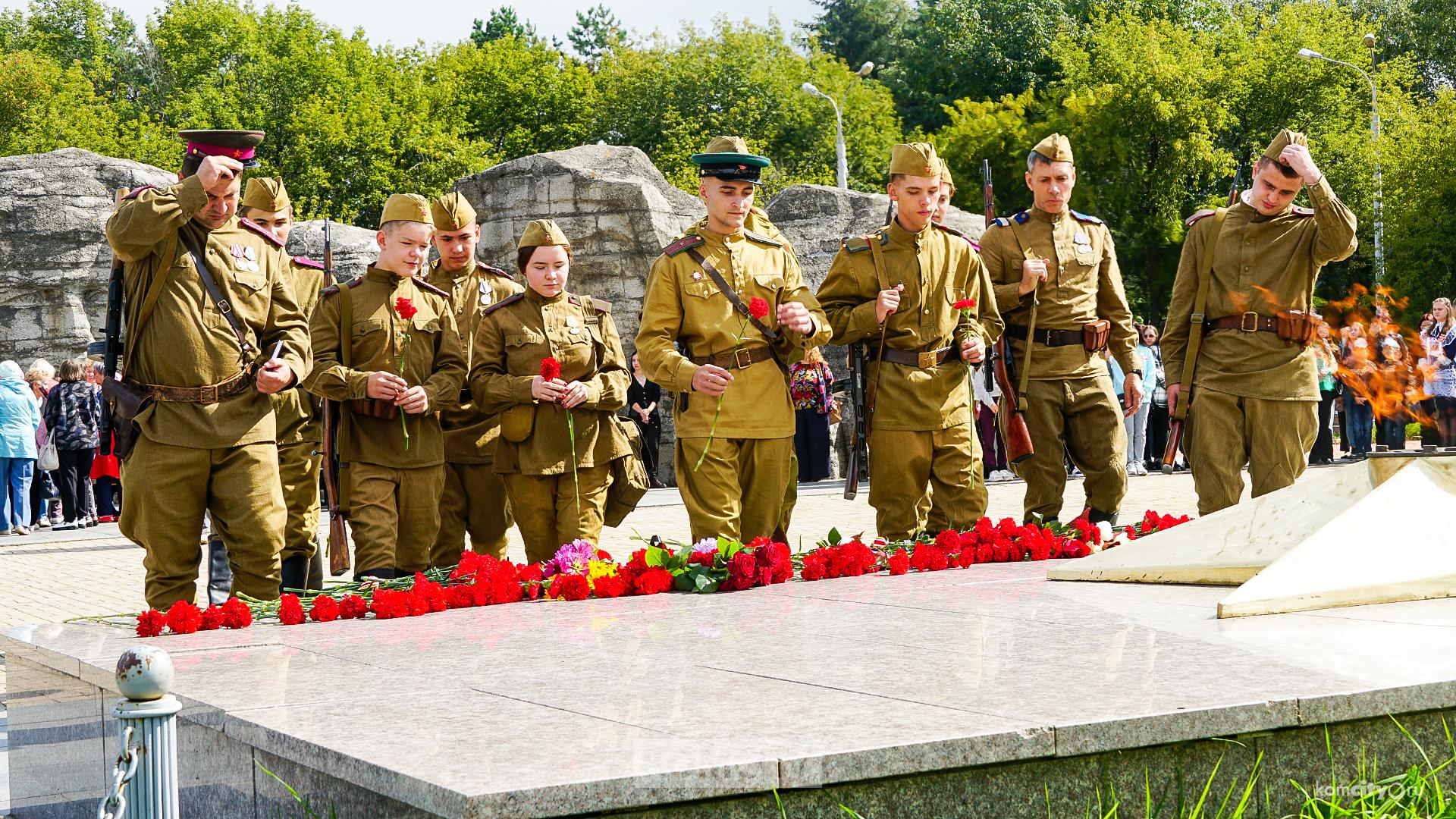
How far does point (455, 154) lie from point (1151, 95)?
23.8 meters

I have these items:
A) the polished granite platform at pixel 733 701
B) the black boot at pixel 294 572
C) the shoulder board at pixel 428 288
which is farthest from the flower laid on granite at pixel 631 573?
the shoulder board at pixel 428 288

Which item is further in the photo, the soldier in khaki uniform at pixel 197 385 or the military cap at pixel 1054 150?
the military cap at pixel 1054 150

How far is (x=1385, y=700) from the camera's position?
3637 mm

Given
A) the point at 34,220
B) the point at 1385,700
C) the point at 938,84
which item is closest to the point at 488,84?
the point at 938,84

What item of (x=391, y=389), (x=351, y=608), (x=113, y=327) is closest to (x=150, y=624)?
(x=351, y=608)

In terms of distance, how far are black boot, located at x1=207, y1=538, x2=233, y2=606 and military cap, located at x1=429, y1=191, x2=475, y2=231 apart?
2.25 metres

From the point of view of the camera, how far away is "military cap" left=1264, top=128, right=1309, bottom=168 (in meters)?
7.96

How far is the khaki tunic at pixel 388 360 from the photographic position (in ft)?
26.5

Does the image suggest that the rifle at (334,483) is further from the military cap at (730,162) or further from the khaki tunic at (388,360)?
the military cap at (730,162)

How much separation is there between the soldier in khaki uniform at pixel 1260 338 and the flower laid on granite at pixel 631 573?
1.16m

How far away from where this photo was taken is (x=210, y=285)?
6648 millimetres

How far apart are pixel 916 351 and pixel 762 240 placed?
92 centimetres

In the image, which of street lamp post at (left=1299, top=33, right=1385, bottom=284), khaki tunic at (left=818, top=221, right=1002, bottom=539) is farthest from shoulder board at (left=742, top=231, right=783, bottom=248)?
street lamp post at (left=1299, top=33, right=1385, bottom=284)

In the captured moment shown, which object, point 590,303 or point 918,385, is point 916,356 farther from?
point 590,303
